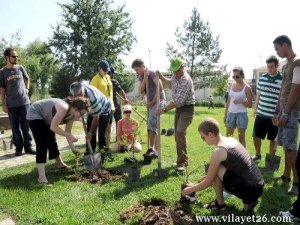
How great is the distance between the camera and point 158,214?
13.6 ft

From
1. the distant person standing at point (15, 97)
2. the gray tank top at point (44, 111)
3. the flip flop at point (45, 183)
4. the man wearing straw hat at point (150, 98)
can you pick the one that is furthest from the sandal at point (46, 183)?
the distant person standing at point (15, 97)

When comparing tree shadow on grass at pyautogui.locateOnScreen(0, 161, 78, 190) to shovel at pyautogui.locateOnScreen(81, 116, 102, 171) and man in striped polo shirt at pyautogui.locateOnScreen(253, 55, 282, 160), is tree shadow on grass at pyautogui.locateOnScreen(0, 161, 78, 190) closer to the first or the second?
shovel at pyautogui.locateOnScreen(81, 116, 102, 171)

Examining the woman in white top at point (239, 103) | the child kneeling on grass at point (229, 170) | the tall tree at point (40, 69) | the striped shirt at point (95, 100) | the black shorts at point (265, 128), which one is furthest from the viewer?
the tall tree at point (40, 69)

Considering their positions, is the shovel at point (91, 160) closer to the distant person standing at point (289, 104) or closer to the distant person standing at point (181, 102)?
the distant person standing at point (181, 102)

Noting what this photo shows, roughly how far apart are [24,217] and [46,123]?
180 cm

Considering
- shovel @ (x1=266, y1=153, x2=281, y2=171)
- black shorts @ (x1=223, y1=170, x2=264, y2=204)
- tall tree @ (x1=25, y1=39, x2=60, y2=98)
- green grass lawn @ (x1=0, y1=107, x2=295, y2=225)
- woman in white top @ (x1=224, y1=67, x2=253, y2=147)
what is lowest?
green grass lawn @ (x1=0, y1=107, x2=295, y2=225)

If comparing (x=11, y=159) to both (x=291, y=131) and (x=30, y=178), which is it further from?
(x=291, y=131)

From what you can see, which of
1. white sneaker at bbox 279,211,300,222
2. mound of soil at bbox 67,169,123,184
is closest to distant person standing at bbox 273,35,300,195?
white sneaker at bbox 279,211,300,222

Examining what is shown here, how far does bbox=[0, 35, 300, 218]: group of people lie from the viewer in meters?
3.95

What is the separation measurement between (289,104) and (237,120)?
2.30m

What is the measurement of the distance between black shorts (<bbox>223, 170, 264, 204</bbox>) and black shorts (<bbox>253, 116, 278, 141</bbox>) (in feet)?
9.74

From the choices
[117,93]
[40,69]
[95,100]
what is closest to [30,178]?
[95,100]

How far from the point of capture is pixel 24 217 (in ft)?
14.6

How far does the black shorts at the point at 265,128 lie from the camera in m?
6.70
